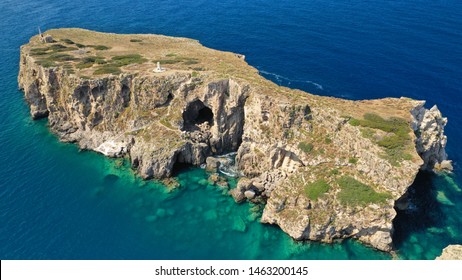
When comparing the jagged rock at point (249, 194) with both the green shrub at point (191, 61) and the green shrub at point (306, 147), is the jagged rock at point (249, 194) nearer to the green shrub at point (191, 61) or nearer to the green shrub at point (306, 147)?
the green shrub at point (306, 147)

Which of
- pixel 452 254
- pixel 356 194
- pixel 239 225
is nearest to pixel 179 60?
pixel 239 225

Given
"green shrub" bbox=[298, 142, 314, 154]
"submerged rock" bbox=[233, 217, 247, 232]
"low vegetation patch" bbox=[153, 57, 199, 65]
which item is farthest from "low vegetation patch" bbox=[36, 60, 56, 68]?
"green shrub" bbox=[298, 142, 314, 154]

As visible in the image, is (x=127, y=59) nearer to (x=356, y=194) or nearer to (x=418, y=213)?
(x=356, y=194)

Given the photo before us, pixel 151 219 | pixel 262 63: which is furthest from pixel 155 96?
pixel 262 63

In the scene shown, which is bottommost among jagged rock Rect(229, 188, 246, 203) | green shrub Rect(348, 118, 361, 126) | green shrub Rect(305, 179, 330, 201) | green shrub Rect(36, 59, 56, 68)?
jagged rock Rect(229, 188, 246, 203)

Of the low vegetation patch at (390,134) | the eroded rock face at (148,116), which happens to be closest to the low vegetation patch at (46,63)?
the eroded rock face at (148,116)

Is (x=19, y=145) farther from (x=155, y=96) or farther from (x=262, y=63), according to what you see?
(x=262, y=63)

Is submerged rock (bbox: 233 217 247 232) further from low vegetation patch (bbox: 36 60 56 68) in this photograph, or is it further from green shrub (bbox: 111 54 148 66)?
low vegetation patch (bbox: 36 60 56 68)
